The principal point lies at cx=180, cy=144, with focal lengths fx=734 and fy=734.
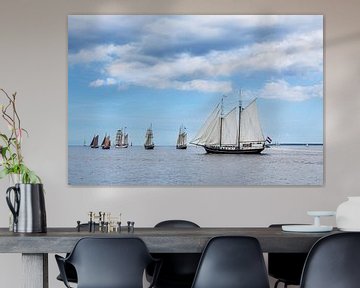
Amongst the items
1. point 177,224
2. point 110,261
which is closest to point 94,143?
point 177,224

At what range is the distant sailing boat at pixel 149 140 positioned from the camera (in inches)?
223

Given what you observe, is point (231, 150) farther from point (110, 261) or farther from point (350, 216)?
point (110, 261)

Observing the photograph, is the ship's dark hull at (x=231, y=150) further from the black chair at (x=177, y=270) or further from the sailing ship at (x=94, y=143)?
the black chair at (x=177, y=270)

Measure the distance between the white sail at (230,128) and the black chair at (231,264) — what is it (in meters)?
2.23

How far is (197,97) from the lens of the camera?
5715 mm

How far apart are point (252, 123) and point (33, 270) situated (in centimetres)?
261

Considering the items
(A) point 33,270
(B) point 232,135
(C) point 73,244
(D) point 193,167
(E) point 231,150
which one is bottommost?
(A) point 33,270

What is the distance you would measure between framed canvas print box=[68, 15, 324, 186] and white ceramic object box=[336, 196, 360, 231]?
71.1 inches

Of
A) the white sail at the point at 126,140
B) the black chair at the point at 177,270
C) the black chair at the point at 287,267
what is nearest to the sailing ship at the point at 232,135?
the white sail at the point at 126,140

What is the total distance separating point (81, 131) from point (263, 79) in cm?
147

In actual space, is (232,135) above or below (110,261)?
above

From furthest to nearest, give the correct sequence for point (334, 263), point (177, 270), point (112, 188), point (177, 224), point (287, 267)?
point (112, 188)
point (177, 224)
point (287, 267)
point (177, 270)
point (334, 263)

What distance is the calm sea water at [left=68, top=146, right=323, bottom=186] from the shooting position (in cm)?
564

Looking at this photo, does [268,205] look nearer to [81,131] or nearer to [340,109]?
[340,109]
